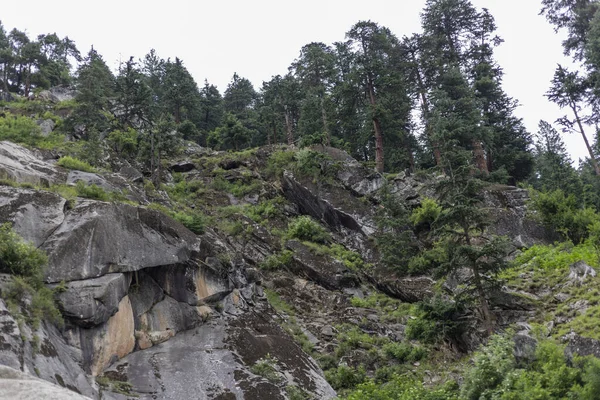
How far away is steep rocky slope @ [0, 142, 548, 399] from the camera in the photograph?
1278 centimetres

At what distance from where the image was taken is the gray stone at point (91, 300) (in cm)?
1259

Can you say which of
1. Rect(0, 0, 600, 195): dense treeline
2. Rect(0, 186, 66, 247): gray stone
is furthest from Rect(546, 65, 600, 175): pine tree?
Rect(0, 186, 66, 247): gray stone

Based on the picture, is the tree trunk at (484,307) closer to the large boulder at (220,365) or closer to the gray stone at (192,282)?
the large boulder at (220,365)

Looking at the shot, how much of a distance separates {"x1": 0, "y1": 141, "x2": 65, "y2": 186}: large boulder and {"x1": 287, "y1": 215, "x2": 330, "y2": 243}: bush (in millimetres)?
12861

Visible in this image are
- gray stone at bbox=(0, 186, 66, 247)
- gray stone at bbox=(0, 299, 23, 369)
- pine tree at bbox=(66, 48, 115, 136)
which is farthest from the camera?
pine tree at bbox=(66, 48, 115, 136)

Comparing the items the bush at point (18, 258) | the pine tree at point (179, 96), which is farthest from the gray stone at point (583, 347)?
the pine tree at point (179, 96)

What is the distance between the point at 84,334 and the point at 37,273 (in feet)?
7.02

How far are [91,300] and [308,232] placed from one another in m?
15.5

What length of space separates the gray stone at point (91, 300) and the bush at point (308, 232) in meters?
14.1

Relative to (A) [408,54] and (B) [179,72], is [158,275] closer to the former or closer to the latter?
(A) [408,54]

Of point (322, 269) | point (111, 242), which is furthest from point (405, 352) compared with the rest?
point (111, 242)

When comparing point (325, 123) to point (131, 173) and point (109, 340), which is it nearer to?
point (131, 173)

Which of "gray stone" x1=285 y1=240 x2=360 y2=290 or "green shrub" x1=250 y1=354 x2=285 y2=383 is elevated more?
"gray stone" x1=285 y1=240 x2=360 y2=290

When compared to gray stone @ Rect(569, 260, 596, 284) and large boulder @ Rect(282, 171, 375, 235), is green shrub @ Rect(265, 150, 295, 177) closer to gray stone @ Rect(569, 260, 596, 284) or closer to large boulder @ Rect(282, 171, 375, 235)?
large boulder @ Rect(282, 171, 375, 235)
